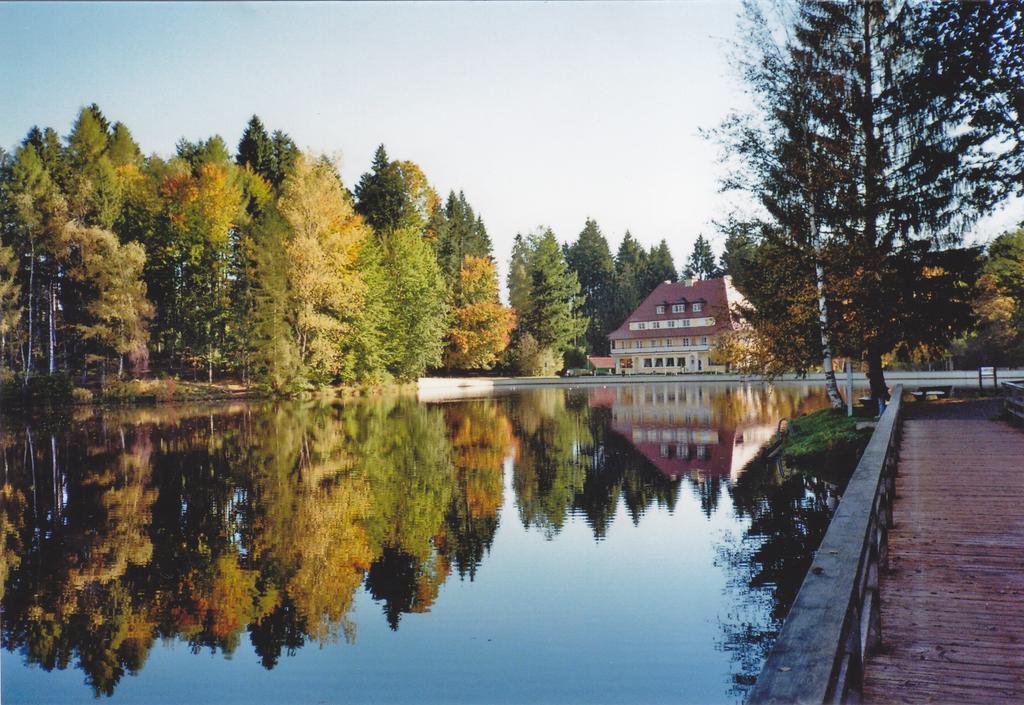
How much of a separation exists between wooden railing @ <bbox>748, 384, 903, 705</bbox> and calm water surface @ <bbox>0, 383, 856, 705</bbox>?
216 centimetres

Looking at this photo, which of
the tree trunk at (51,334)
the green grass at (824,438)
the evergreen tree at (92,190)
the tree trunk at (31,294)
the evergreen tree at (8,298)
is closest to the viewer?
the green grass at (824,438)

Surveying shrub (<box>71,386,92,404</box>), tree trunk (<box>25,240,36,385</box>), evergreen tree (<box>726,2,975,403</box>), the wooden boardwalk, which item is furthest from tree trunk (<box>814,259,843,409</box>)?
tree trunk (<box>25,240,36,385</box>)

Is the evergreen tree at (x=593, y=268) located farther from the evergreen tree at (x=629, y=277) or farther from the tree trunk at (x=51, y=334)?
the tree trunk at (x=51, y=334)

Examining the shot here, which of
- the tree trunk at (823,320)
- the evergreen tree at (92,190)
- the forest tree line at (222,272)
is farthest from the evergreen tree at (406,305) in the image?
the tree trunk at (823,320)

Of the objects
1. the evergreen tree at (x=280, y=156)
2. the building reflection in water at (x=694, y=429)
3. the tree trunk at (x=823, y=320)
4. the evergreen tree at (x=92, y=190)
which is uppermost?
the evergreen tree at (x=280, y=156)

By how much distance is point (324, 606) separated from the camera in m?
8.16

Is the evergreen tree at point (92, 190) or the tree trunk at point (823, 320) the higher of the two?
the evergreen tree at point (92, 190)

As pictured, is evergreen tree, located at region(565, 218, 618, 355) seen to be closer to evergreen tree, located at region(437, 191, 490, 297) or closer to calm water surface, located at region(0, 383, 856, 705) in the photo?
evergreen tree, located at region(437, 191, 490, 297)

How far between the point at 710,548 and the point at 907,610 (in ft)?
18.0

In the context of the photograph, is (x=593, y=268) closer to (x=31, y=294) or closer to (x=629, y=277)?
(x=629, y=277)

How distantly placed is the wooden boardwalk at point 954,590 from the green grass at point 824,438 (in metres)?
4.53

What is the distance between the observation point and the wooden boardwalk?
12.9 ft

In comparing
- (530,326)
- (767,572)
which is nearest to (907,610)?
(767,572)

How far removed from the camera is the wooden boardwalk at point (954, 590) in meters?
3.94
